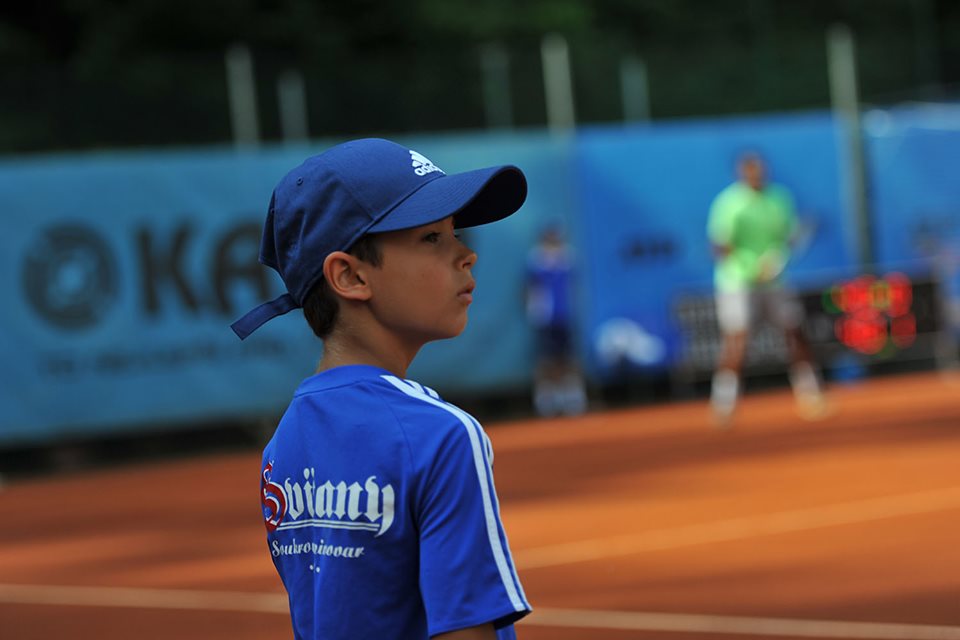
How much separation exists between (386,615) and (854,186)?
15284mm

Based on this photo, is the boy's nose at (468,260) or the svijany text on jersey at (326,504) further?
the boy's nose at (468,260)

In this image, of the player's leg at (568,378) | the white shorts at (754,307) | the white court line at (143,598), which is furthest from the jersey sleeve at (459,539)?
the player's leg at (568,378)

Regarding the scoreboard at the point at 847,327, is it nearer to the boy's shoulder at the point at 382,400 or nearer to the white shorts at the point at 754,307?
the white shorts at the point at 754,307

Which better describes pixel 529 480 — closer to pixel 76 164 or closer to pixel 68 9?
pixel 76 164

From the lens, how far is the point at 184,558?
29.0 ft

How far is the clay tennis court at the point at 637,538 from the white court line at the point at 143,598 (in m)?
0.02

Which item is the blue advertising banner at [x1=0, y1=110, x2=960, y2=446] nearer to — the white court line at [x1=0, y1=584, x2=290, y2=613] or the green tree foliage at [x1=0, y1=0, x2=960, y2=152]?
the green tree foliage at [x1=0, y1=0, x2=960, y2=152]

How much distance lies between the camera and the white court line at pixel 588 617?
5887 millimetres

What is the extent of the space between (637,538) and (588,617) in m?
1.79

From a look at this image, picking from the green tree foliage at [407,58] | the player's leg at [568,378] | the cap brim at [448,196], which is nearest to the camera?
the cap brim at [448,196]

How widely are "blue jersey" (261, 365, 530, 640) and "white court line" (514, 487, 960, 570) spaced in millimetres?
5410

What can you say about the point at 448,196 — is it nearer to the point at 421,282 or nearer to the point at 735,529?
the point at 421,282

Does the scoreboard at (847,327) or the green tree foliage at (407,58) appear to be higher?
the green tree foliage at (407,58)

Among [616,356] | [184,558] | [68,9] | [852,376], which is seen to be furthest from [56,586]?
[68,9]
